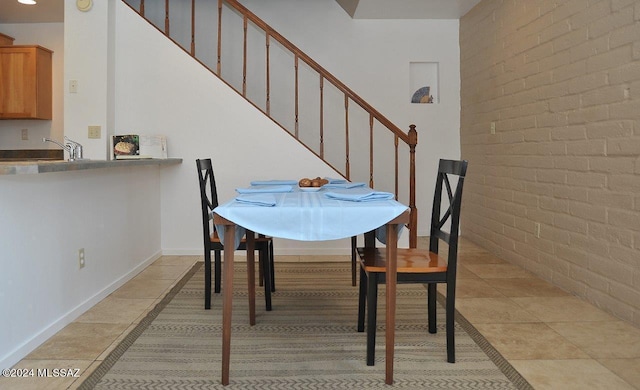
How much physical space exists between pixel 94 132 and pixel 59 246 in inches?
72.3

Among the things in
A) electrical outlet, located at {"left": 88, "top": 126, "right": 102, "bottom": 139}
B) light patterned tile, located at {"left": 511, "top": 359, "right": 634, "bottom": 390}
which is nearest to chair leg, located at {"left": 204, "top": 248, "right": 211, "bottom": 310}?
light patterned tile, located at {"left": 511, "top": 359, "right": 634, "bottom": 390}

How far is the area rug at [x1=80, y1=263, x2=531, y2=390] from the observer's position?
193 centimetres

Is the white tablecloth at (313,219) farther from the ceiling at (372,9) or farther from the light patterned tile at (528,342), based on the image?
the ceiling at (372,9)

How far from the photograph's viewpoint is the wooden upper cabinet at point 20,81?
5.45m

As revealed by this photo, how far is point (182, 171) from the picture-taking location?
437cm

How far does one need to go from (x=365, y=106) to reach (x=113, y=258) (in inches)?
91.6

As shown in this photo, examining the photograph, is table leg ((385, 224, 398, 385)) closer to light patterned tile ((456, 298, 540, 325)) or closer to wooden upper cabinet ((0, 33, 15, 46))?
light patterned tile ((456, 298, 540, 325))

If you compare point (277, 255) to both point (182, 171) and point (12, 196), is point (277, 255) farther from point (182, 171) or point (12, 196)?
point (12, 196)

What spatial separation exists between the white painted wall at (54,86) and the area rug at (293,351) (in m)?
3.90

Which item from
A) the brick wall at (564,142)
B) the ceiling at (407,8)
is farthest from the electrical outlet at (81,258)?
the ceiling at (407,8)

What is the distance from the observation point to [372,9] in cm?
520

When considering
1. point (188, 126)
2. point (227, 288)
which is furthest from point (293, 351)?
point (188, 126)

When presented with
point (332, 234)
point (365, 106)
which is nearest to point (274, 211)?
point (332, 234)

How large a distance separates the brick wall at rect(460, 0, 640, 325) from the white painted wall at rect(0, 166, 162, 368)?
10.0 ft
